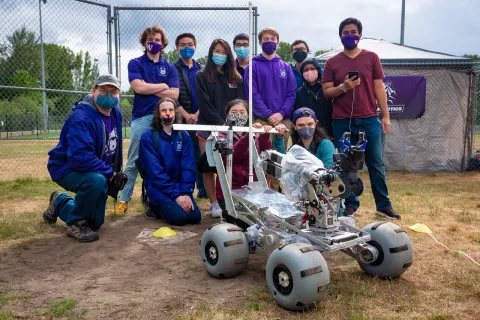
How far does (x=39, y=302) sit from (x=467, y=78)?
10.2 m

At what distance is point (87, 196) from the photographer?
4625 millimetres

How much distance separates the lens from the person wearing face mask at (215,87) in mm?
5371

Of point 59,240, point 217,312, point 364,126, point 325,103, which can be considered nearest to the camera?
point 217,312

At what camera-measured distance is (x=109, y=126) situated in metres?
4.91

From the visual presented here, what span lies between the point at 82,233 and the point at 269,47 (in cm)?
307

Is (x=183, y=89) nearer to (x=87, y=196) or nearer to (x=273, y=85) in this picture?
(x=273, y=85)

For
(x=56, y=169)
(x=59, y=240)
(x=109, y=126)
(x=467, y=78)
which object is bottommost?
(x=59, y=240)

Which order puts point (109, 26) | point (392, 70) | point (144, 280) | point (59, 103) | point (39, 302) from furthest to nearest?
point (59, 103) < point (392, 70) < point (109, 26) < point (144, 280) < point (39, 302)

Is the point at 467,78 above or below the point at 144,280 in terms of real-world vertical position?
above

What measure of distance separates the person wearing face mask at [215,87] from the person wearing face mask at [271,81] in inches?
7.8

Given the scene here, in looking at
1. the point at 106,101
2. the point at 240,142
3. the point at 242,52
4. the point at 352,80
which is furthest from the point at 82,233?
the point at 352,80

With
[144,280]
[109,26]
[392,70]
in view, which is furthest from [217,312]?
[392,70]

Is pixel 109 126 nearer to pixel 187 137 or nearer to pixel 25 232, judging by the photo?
pixel 187 137

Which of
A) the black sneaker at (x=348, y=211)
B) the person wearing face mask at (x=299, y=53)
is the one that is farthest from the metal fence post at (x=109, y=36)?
the black sneaker at (x=348, y=211)
